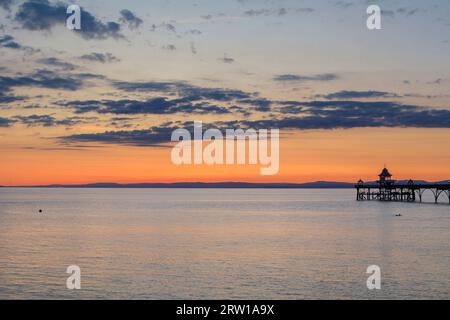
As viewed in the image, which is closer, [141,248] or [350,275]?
[350,275]

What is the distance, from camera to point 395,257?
4997cm

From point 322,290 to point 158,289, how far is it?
32.9 ft

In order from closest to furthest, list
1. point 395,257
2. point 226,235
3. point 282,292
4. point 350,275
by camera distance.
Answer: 1. point 282,292
2. point 350,275
3. point 395,257
4. point 226,235

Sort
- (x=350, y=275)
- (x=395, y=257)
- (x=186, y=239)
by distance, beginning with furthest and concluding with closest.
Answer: (x=186, y=239) < (x=395, y=257) < (x=350, y=275)

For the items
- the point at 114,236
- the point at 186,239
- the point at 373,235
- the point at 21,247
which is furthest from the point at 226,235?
the point at 21,247
